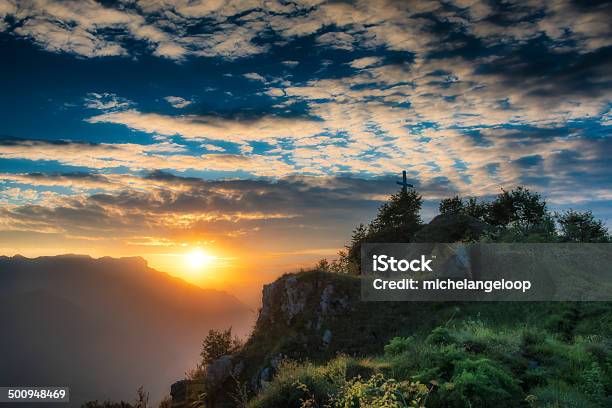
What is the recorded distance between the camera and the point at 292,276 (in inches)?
1201

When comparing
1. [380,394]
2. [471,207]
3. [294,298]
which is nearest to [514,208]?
[471,207]

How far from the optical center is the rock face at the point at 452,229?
114 feet

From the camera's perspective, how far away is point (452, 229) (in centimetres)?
3597

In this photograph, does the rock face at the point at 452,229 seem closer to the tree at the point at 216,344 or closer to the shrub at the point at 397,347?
the tree at the point at 216,344

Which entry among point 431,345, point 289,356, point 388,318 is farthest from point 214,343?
point 431,345

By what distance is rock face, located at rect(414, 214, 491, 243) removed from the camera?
34844 millimetres

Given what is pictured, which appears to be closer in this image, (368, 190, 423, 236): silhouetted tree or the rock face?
the rock face

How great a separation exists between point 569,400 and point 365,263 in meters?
29.0

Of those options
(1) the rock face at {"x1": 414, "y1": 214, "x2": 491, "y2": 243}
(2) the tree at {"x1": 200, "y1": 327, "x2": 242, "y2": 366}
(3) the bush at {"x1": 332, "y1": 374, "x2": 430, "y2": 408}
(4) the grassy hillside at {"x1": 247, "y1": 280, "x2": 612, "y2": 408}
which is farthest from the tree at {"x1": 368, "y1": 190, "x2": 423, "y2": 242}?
(3) the bush at {"x1": 332, "y1": 374, "x2": 430, "y2": 408}

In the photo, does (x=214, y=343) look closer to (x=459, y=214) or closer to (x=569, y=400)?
(x=459, y=214)

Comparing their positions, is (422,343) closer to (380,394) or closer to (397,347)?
(397,347)

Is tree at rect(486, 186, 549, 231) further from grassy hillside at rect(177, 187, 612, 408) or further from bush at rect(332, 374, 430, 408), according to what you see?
bush at rect(332, 374, 430, 408)

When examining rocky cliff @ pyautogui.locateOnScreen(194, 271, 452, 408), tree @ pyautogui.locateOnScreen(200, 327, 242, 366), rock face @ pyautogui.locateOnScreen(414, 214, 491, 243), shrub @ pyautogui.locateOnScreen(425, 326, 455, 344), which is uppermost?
rock face @ pyautogui.locateOnScreen(414, 214, 491, 243)

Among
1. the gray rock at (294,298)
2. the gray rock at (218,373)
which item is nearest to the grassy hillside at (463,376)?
the gray rock at (294,298)
